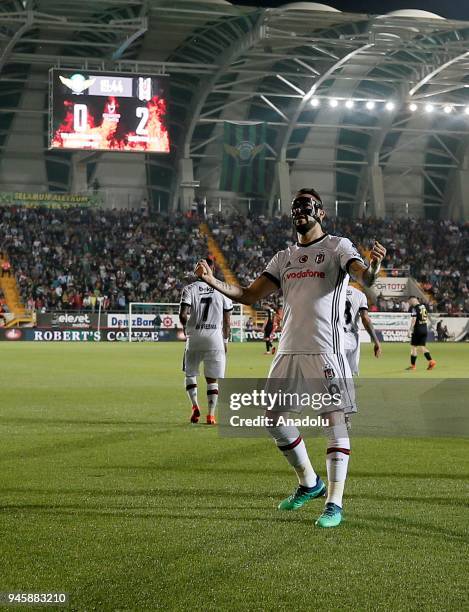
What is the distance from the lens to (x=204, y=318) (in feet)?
47.8

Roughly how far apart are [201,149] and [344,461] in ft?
199

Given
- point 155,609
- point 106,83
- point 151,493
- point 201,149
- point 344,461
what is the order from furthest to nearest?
1. point 201,149
2. point 106,83
3. point 151,493
4. point 344,461
5. point 155,609

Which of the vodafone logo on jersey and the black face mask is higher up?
the black face mask

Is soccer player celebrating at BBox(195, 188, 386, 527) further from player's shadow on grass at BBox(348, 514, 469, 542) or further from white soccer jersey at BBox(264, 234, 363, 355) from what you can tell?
player's shadow on grass at BBox(348, 514, 469, 542)

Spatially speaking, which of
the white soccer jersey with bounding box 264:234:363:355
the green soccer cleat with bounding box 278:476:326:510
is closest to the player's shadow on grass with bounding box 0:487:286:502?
the green soccer cleat with bounding box 278:476:326:510

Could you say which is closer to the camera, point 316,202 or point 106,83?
point 316,202

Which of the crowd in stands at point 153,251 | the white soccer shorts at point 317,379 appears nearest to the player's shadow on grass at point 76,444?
the white soccer shorts at point 317,379

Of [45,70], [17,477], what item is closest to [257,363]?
[17,477]

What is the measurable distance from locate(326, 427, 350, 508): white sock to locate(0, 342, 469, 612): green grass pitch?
0.85 feet

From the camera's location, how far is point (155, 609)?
5.05 m

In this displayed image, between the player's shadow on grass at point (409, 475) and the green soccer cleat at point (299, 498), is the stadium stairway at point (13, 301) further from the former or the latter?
the green soccer cleat at point (299, 498)

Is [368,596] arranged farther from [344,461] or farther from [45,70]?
[45,70]

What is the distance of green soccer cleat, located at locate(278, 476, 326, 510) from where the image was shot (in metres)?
7.82

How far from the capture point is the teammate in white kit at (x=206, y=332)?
14.5m
